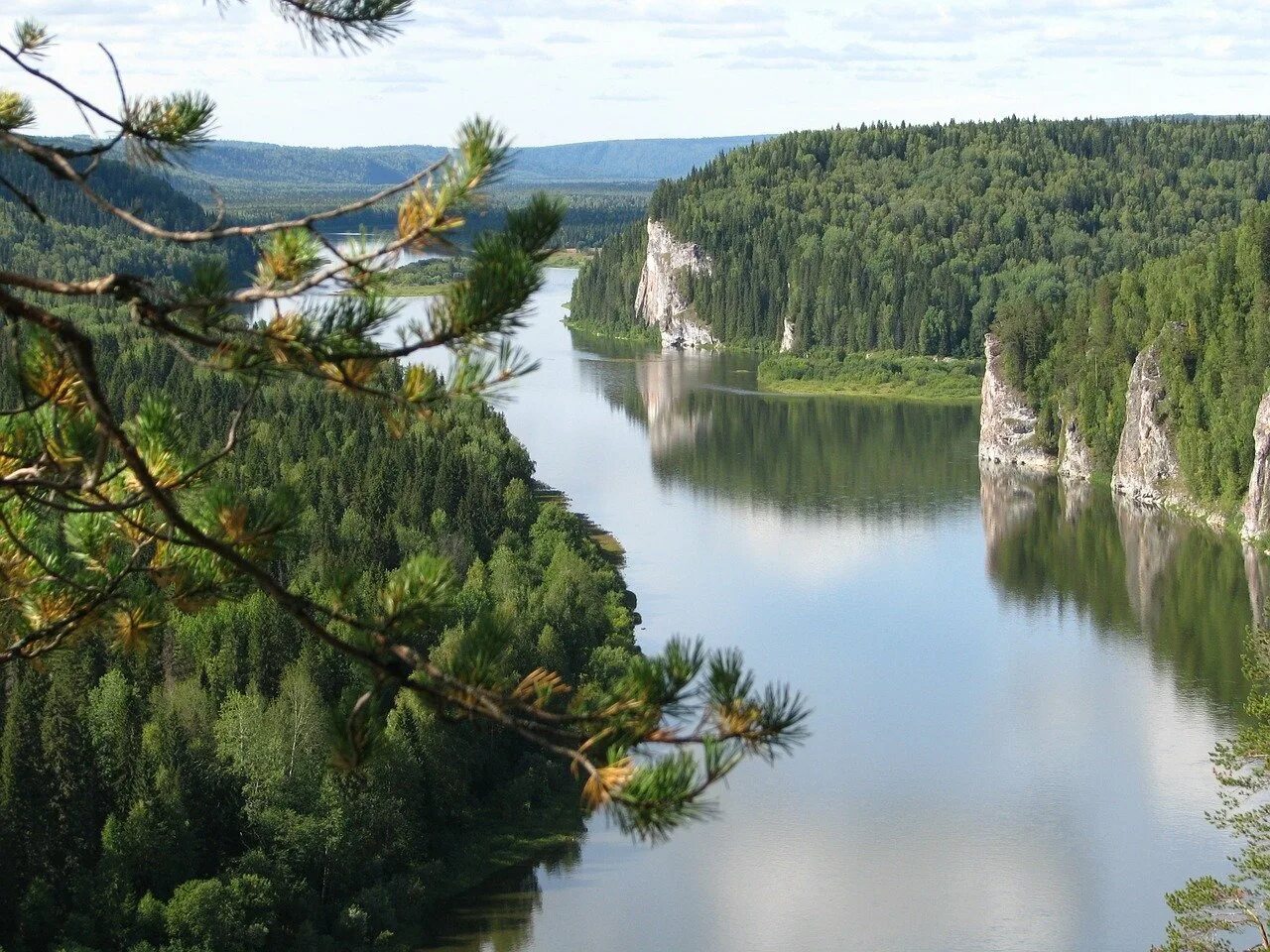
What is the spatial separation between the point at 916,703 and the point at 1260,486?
1434 centimetres

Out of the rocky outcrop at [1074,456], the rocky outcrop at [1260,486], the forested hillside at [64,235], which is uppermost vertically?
the forested hillside at [64,235]

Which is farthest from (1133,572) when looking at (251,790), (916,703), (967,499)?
(251,790)

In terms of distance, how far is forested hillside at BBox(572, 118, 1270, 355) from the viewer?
6988 cm

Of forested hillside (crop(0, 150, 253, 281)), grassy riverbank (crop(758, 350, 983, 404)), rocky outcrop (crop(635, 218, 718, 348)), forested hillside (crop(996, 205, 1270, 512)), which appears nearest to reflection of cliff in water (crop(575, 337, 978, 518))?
grassy riverbank (crop(758, 350, 983, 404))

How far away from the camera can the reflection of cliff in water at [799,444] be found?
4075 cm

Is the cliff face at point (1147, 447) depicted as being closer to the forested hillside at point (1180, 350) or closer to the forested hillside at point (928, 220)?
the forested hillside at point (1180, 350)

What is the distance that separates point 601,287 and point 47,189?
26.9m

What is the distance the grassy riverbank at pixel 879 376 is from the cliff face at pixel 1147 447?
50.7ft

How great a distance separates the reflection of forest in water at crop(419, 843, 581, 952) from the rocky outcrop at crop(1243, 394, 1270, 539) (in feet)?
67.6

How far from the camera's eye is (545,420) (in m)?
51.9

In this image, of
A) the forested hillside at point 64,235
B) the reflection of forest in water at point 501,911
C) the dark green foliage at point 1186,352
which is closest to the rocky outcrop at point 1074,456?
the dark green foliage at point 1186,352

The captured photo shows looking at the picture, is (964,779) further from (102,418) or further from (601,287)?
(601,287)

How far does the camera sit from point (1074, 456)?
45094 mm

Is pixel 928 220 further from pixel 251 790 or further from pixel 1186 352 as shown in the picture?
pixel 251 790
